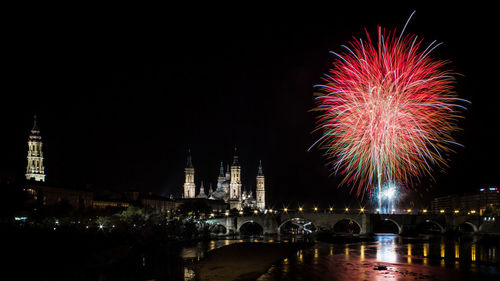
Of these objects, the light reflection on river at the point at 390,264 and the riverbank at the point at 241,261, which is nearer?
the light reflection on river at the point at 390,264

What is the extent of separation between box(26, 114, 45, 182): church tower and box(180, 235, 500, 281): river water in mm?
62288

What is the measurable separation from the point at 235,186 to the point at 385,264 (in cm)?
14603

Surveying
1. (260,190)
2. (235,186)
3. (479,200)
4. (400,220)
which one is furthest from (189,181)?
(400,220)

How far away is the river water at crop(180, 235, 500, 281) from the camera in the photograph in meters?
39.3

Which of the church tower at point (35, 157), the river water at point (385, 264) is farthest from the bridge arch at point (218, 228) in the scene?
the river water at point (385, 264)

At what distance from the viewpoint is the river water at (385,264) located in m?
39.3

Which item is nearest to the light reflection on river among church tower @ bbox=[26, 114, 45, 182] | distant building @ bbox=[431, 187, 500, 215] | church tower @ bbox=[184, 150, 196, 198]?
church tower @ bbox=[26, 114, 45, 182]

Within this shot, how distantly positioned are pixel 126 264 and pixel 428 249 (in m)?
34.9

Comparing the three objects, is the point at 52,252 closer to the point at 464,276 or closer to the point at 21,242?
the point at 21,242

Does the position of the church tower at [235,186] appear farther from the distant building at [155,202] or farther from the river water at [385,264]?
the river water at [385,264]

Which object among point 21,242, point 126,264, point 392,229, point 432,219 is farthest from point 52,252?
point 392,229

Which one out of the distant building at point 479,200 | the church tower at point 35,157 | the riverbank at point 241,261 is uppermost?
the church tower at point 35,157

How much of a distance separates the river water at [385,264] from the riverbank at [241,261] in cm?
97

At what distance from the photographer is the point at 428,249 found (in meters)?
60.5
